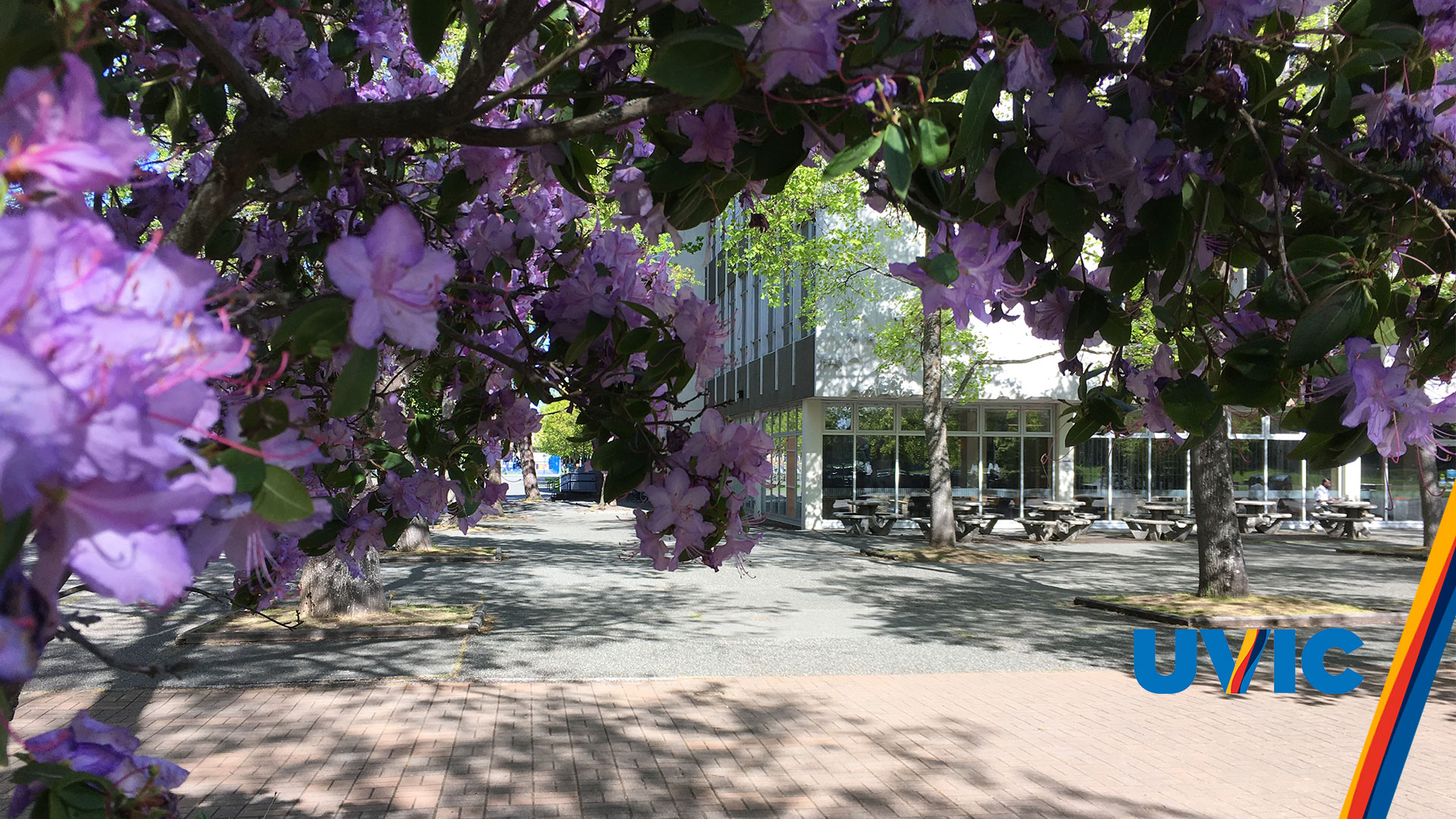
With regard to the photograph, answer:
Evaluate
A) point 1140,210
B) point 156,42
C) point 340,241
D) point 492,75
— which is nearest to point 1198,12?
point 1140,210

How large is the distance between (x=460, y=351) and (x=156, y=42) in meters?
1.16

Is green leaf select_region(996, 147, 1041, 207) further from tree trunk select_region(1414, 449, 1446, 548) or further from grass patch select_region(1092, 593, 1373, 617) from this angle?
tree trunk select_region(1414, 449, 1446, 548)

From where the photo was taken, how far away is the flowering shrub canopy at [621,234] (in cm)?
72

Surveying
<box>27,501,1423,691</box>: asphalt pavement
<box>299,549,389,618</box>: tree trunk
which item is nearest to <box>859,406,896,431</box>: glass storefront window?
<box>27,501,1423,691</box>: asphalt pavement

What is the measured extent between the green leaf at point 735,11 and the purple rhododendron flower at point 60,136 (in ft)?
2.31

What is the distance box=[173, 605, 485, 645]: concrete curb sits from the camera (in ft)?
31.1

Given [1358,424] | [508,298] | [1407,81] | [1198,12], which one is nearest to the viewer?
[1358,424]

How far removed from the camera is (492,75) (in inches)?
74.9

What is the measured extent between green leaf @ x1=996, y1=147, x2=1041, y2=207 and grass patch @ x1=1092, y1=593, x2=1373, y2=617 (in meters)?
10.5

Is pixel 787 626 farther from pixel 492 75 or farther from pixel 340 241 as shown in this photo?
pixel 340 241

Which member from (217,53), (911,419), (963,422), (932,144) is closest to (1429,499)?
(963,422)

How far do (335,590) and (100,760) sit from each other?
902 centimetres

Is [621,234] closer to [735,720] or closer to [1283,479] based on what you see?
[735,720]

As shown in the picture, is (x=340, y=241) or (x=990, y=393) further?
(x=990, y=393)
